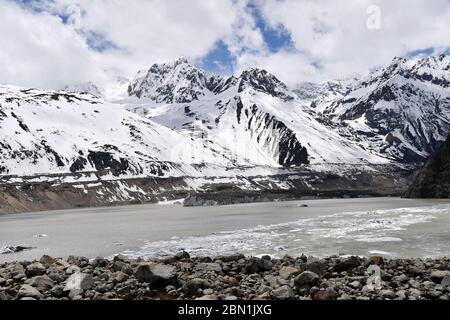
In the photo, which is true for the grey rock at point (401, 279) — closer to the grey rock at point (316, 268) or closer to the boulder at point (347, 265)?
Result: the grey rock at point (316, 268)

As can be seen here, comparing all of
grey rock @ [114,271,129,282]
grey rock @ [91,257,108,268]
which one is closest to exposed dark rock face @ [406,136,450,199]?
grey rock @ [91,257,108,268]

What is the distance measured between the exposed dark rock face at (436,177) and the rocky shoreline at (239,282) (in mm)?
155731

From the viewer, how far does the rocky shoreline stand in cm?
2086

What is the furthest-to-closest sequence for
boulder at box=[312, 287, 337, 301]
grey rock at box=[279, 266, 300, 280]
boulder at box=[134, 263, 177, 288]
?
grey rock at box=[279, 266, 300, 280]
boulder at box=[134, 263, 177, 288]
boulder at box=[312, 287, 337, 301]

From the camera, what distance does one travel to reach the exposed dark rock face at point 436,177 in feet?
569

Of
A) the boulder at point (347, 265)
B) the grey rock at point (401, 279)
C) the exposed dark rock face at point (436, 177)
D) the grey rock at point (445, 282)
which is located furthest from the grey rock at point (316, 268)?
the exposed dark rock face at point (436, 177)

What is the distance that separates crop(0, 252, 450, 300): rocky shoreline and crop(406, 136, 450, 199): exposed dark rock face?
6131 inches

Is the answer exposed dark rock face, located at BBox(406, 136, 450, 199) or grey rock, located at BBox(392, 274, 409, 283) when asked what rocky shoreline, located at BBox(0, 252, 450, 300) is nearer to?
grey rock, located at BBox(392, 274, 409, 283)

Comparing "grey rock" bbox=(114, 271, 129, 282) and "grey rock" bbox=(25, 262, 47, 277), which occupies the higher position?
"grey rock" bbox=(25, 262, 47, 277)

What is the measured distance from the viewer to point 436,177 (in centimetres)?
17912
